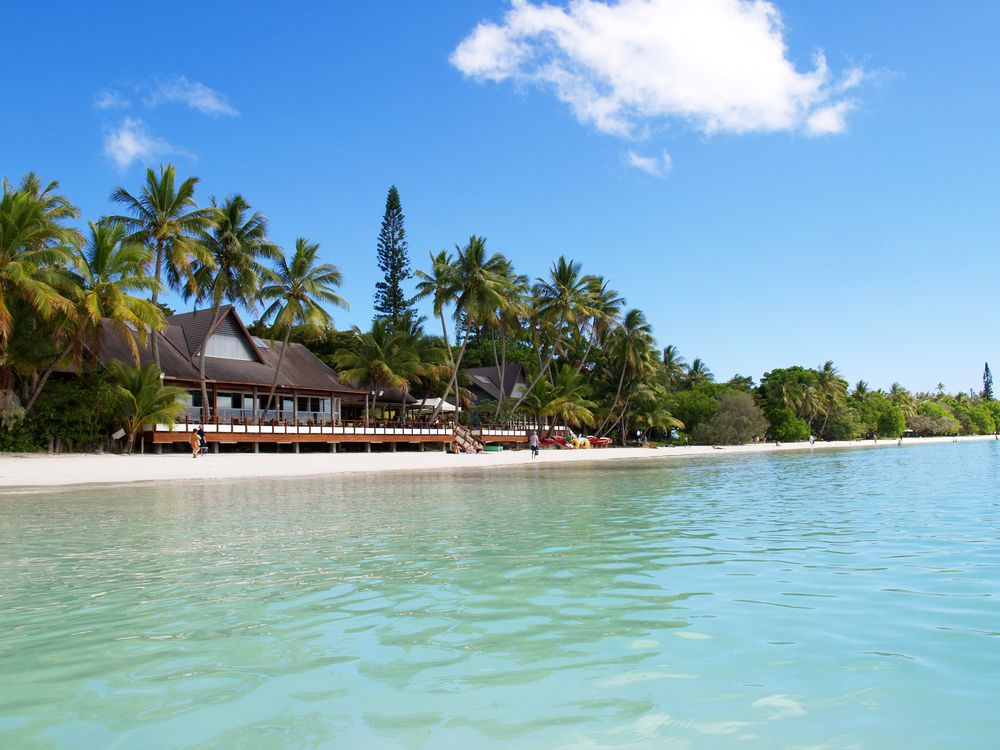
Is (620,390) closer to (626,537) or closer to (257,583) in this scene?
(626,537)

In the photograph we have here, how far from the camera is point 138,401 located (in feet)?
86.7

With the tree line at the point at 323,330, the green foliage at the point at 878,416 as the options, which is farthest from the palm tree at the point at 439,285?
the green foliage at the point at 878,416

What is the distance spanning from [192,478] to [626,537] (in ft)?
50.8

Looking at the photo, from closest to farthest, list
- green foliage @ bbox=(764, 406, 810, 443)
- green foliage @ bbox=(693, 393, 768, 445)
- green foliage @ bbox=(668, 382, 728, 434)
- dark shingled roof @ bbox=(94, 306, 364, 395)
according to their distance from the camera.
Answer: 1. dark shingled roof @ bbox=(94, 306, 364, 395)
2. green foliage @ bbox=(693, 393, 768, 445)
3. green foliage @ bbox=(668, 382, 728, 434)
4. green foliage @ bbox=(764, 406, 810, 443)

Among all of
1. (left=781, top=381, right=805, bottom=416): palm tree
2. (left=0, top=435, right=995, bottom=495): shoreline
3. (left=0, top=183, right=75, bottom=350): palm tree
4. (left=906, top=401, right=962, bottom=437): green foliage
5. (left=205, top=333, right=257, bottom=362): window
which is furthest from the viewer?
(left=906, top=401, right=962, bottom=437): green foliage

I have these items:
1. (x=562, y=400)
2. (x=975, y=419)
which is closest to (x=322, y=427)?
(x=562, y=400)

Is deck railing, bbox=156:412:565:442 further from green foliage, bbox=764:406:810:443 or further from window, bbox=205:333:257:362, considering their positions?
green foliage, bbox=764:406:810:443

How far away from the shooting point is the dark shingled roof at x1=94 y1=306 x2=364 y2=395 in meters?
31.8

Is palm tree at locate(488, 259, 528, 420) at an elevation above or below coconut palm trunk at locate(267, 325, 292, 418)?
above

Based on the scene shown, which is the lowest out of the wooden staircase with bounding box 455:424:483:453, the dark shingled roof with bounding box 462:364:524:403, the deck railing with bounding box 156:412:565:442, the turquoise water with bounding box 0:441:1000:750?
the turquoise water with bounding box 0:441:1000:750

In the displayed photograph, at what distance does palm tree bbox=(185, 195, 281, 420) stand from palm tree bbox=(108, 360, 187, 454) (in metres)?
4.11

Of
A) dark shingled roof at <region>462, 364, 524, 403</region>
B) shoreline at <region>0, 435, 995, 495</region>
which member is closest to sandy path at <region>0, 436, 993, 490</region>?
shoreline at <region>0, 435, 995, 495</region>

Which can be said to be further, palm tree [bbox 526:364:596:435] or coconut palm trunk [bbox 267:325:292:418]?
palm tree [bbox 526:364:596:435]

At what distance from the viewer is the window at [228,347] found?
35.6 meters
